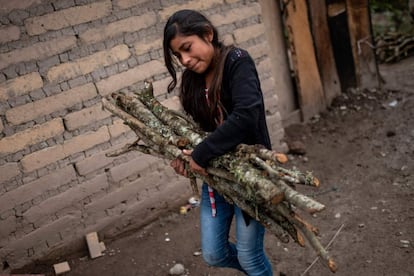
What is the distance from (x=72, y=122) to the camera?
12.6ft

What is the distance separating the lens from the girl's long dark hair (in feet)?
7.45

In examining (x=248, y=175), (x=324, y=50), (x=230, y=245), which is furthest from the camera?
(x=324, y=50)

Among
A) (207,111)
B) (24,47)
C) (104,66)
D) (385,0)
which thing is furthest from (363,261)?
(385,0)

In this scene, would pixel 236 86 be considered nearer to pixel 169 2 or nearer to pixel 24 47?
pixel 24 47

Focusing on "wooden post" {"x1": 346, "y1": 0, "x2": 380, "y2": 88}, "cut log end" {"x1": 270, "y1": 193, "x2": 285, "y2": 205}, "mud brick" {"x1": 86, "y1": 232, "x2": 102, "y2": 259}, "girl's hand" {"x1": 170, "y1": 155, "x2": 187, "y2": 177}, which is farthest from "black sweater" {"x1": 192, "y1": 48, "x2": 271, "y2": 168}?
"wooden post" {"x1": 346, "y1": 0, "x2": 380, "y2": 88}

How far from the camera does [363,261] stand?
136 inches

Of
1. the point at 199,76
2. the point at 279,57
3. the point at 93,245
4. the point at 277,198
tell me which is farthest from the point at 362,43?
the point at 277,198

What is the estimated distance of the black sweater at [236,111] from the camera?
7.17 ft

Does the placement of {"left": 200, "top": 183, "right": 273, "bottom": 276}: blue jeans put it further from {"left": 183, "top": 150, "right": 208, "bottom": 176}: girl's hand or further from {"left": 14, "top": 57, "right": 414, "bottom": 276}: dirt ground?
{"left": 14, "top": 57, "right": 414, "bottom": 276}: dirt ground

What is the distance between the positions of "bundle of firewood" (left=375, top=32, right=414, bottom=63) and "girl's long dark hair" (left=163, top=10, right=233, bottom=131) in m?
5.18

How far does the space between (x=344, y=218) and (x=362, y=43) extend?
9.55 feet

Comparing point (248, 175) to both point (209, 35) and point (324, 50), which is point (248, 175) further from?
point (324, 50)

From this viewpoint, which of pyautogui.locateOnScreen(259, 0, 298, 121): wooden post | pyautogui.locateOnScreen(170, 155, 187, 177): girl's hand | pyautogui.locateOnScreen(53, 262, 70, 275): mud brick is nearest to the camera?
pyautogui.locateOnScreen(170, 155, 187, 177): girl's hand

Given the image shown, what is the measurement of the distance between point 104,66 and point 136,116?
4.01 feet
